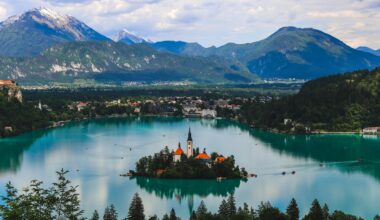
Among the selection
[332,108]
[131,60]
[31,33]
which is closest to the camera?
[332,108]

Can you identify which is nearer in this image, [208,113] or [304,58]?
[208,113]

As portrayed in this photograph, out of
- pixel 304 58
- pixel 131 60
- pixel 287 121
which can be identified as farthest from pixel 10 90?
pixel 304 58

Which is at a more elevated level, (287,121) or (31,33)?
(31,33)

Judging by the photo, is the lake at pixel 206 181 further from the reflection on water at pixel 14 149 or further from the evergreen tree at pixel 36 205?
the evergreen tree at pixel 36 205

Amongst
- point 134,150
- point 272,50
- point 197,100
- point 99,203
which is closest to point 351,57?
point 272,50

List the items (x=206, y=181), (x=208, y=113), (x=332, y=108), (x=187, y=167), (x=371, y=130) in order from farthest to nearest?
1. (x=208, y=113)
2. (x=332, y=108)
3. (x=371, y=130)
4. (x=187, y=167)
5. (x=206, y=181)

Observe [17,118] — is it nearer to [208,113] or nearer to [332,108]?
[208,113]

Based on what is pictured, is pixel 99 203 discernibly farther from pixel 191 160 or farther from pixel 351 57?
pixel 351 57
